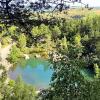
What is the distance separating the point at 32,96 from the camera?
35969 mm

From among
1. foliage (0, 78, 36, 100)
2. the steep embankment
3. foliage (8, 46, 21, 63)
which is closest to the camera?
foliage (0, 78, 36, 100)

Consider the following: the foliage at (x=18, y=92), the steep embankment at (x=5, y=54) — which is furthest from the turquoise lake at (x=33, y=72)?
the foliage at (x=18, y=92)

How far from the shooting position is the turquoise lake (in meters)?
49.3

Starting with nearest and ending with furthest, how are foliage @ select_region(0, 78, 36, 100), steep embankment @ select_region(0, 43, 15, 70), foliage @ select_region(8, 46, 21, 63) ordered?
foliage @ select_region(0, 78, 36, 100) < steep embankment @ select_region(0, 43, 15, 70) < foliage @ select_region(8, 46, 21, 63)

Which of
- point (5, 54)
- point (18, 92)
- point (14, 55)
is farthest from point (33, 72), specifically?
point (18, 92)

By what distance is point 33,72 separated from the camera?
189 feet

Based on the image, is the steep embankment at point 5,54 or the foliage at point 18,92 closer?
the foliage at point 18,92

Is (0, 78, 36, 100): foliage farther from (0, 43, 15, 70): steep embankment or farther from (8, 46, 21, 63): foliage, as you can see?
(8, 46, 21, 63): foliage

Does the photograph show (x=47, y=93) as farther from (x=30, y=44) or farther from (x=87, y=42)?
(x=87, y=42)

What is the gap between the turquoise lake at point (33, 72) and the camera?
49.3 m

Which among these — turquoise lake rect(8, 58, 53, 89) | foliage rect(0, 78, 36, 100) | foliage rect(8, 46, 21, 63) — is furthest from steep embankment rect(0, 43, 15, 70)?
foliage rect(0, 78, 36, 100)

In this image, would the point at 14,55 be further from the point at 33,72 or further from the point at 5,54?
the point at 33,72

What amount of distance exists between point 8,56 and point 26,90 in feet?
98.1

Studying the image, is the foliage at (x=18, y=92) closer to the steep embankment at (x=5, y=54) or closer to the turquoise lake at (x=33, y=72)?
the turquoise lake at (x=33, y=72)
